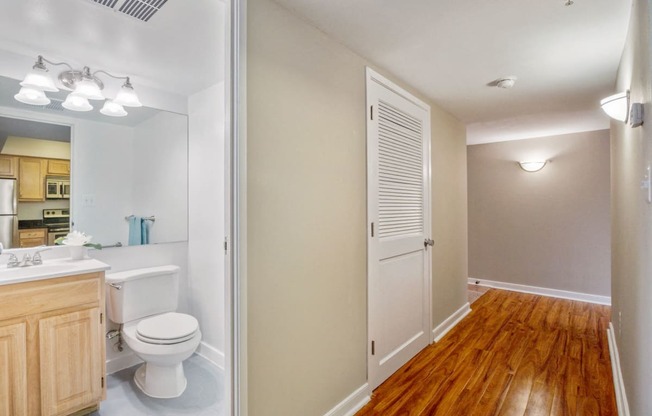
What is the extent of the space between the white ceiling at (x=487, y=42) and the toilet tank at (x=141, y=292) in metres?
2.09

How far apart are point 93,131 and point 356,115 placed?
1.97 m

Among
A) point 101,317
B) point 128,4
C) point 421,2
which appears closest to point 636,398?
point 421,2

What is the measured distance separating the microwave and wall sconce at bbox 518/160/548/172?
207 inches

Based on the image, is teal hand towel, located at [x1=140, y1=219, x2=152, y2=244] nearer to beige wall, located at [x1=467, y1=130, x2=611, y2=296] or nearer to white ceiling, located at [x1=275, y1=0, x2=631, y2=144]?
white ceiling, located at [x1=275, y1=0, x2=631, y2=144]

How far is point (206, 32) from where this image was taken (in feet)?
6.06

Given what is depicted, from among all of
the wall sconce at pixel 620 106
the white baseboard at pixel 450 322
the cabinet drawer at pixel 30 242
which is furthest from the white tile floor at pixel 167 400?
the wall sconce at pixel 620 106

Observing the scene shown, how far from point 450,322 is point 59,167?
3649 mm

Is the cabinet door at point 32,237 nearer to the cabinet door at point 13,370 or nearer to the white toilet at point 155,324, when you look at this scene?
the white toilet at point 155,324

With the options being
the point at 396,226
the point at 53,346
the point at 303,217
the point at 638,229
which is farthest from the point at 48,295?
the point at 638,229

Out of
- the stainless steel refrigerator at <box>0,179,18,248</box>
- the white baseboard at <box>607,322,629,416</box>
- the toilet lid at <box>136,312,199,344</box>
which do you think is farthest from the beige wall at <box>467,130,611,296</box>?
the stainless steel refrigerator at <box>0,179,18,248</box>

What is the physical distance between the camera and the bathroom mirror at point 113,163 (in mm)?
2072

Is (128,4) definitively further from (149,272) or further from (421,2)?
(149,272)

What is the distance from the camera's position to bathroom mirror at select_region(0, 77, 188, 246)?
2.07 m

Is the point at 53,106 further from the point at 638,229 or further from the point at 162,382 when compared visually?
the point at 638,229
